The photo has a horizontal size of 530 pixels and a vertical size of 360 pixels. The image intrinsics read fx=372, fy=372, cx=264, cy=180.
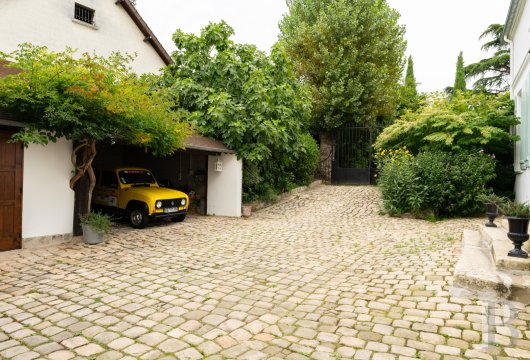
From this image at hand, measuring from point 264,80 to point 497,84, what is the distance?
20363 millimetres

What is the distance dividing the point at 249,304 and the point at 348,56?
16.5 m

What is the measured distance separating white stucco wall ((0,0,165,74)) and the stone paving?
9.48 metres

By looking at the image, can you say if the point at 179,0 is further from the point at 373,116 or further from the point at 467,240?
the point at 467,240

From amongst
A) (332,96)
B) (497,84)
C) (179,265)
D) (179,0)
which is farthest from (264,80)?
(497,84)

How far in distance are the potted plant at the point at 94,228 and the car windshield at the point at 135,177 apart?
2.93 metres

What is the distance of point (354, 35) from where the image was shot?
1866 centimetres

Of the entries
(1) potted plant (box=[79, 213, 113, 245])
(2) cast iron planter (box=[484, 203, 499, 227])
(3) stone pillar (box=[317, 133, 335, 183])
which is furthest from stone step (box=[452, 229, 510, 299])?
(3) stone pillar (box=[317, 133, 335, 183])

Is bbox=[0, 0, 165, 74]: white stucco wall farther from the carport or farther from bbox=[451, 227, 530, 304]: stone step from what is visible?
bbox=[451, 227, 530, 304]: stone step

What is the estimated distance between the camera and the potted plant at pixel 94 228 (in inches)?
321

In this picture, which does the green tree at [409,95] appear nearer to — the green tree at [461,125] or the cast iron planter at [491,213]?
the green tree at [461,125]

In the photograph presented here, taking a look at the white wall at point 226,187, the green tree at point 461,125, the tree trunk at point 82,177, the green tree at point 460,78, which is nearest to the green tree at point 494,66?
the green tree at point 460,78

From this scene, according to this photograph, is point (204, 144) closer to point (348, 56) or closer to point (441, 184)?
point (441, 184)

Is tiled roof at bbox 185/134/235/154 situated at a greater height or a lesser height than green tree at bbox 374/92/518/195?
lesser

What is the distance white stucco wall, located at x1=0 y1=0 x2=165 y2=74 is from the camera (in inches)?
505
